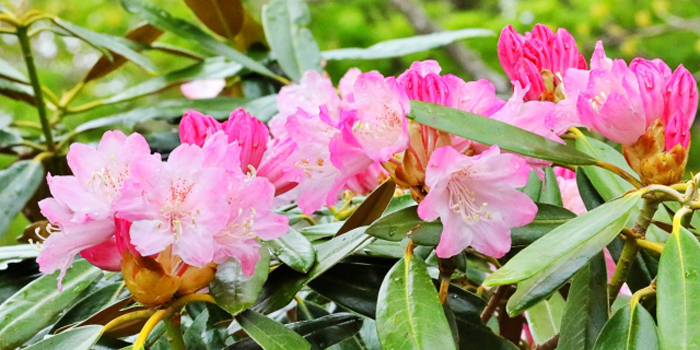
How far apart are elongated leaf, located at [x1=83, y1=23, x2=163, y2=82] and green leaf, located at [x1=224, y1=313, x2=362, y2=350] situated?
2.22 feet

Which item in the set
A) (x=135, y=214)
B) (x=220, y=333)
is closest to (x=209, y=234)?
(x=135, y=214)

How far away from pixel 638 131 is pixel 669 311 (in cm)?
15

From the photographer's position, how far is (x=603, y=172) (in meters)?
0.58

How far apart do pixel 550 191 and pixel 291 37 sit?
0.56m

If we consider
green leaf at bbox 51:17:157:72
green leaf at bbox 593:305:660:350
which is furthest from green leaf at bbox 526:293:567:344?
green leaf at bbox 51:17:157:72

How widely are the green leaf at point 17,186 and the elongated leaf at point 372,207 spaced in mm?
474

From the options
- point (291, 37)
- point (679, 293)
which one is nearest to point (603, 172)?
point (679, 293)

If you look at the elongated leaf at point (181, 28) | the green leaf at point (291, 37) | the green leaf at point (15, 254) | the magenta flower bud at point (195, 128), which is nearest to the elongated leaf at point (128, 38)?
the elongated leaf at point (181, 28)

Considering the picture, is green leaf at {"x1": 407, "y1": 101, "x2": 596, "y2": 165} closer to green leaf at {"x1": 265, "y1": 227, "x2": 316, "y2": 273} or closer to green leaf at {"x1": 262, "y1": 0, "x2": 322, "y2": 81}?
green leaf at {"x1": 265, "y1": 227, "x2": 316, "y2": 273}

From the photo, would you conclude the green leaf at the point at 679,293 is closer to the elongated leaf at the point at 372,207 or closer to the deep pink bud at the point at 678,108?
the deep pink bud at the point at 678,108

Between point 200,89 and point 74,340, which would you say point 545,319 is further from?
point 200,89

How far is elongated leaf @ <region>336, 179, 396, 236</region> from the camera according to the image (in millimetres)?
565

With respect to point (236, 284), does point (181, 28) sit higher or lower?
higher

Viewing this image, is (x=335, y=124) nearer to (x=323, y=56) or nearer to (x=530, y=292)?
(x=530, y=292)
